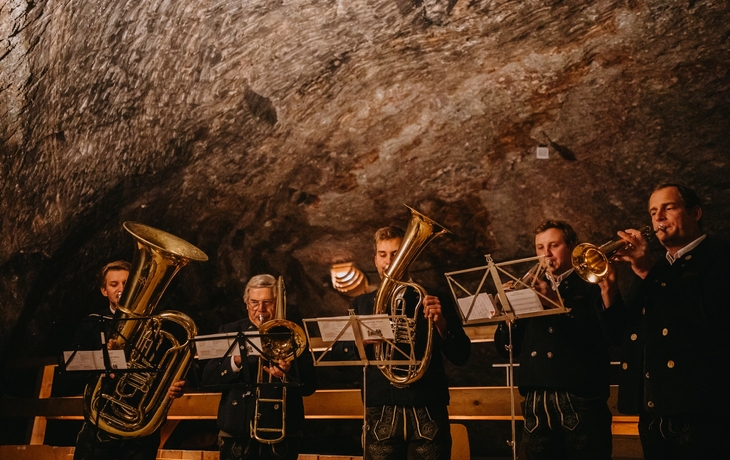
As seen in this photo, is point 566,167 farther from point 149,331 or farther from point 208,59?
point 149,331

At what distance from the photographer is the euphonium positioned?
4230 millimetres

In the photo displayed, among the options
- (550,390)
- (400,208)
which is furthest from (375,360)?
(400,208)

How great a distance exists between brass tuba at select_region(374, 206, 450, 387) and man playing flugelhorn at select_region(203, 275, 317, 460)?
1.98 feet

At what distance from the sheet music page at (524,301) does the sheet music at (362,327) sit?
2.33 feet

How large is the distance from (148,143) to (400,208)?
2835mm

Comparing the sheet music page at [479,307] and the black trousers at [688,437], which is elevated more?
the sheet music page at [479,307]

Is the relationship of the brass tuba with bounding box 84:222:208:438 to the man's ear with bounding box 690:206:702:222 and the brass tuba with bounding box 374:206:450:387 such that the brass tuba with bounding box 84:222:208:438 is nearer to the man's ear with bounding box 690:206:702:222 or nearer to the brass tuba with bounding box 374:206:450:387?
the brass tuba with bounding box 374:206:450:387

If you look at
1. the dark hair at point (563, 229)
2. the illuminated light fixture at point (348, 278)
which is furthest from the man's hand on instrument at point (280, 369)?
the illuminated light fixture at point (348, 278)

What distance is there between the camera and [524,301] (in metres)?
3.54

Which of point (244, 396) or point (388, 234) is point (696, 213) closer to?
point (388, 234)

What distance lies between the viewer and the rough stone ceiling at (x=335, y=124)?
5.17 meters

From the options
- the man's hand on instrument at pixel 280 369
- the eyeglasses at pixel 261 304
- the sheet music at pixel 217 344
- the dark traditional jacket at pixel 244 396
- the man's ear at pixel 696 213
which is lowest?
the dark traditional jacket at pixel 244 396

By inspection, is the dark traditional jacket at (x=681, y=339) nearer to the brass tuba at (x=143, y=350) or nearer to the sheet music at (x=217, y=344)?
the sheet music at (x=217, y=344)

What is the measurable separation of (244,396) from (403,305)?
1.21 meters
